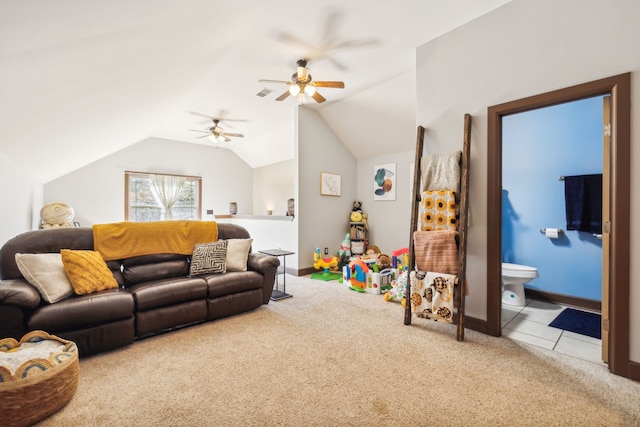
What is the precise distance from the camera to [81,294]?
2.37 meters

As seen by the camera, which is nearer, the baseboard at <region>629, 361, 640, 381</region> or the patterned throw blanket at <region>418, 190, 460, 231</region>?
the baseboard at <region>629, 361, 640, 381</region>

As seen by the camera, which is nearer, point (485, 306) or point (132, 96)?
point (485, 306)

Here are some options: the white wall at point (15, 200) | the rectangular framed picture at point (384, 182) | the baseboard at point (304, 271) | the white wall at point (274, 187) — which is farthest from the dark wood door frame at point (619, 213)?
the white wall at point (274, 187)

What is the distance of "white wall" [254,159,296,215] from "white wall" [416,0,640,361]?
4217 millimetres

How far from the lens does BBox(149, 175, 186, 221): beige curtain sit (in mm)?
6605

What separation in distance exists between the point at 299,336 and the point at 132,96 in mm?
3075

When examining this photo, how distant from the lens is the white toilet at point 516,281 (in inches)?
129

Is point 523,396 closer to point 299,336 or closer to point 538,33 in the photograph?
point 299,336

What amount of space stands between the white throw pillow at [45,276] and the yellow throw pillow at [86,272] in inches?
2.3

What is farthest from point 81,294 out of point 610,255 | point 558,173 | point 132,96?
point 558,173

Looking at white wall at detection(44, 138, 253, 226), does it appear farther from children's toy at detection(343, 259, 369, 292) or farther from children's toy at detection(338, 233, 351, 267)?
children's toy at detection(343, 259, 369, 292)

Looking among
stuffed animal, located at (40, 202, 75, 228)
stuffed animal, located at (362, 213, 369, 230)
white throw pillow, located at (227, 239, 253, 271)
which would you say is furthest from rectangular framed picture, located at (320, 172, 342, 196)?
stuffed animal, located at (40, 202, 75, 228)

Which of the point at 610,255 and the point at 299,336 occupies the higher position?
the point at 610,255

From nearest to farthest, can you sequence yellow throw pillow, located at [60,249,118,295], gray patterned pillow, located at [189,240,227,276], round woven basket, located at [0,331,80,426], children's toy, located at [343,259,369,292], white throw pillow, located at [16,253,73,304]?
round woven basket, located at [0,331,80,426] → white throw pillow, located at [16,253,73,304] → yellow throw pillow, located at [60,249,118,295] → gray patterned pillow, located at [189,240,227,276] → children's toy, located at [343,259,369,292]
